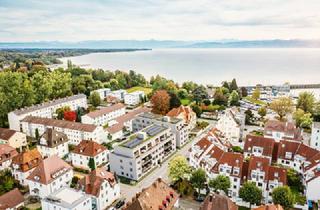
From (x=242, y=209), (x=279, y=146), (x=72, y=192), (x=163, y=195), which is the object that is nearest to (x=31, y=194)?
(x=72, y=192)

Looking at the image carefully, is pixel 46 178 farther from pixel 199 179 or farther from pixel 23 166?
pixel 199 179

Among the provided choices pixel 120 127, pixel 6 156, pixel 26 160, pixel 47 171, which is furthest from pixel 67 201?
pixel 120 127

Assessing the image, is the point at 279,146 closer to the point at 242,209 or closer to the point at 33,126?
the point at 242,209

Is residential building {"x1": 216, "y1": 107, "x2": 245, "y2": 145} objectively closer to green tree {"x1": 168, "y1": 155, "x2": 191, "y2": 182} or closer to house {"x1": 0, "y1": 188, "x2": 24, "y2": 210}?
green tree {"x1": 168, "y1": 155, "x2": 191, "y2": 182}

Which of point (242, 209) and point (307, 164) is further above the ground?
point (307, 164)

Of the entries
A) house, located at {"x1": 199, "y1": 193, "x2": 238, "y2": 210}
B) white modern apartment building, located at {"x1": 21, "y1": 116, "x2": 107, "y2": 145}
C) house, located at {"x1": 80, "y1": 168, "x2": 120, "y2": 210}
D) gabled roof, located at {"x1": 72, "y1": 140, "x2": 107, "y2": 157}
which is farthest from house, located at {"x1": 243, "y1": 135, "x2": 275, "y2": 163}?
white modern apartment building, located at {"x1": 21, "y1": 116, "x2": 107, "y2": 145}

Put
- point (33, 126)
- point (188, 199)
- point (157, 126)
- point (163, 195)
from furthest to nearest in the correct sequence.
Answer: point (33, 126) < point (157, 126) < point (188, 199) < point (163, 195)
